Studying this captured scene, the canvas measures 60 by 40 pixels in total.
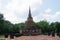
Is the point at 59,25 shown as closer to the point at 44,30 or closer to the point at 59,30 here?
the point at 59,30

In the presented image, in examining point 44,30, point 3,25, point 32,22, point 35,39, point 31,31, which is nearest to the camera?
point 35,39

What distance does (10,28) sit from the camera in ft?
157

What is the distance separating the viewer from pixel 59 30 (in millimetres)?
46156

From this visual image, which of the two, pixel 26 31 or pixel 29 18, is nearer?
pixel 26 31

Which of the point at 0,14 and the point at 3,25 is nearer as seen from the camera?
the point at 3,25

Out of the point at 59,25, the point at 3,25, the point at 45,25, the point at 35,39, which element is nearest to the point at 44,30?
the point at 45,25

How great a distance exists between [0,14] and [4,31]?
772 centimetres

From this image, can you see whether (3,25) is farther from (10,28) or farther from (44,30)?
(44,30)

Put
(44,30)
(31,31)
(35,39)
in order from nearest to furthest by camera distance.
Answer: (35,39) < (31,31) < (44,30)

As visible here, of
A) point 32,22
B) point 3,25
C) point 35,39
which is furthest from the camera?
point 3,25

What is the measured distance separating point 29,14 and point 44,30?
9.18 meters

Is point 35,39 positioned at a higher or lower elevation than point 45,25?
lower

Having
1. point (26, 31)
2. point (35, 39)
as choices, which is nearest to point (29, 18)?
point (26, 31)

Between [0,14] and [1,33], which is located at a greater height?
[0,14]
